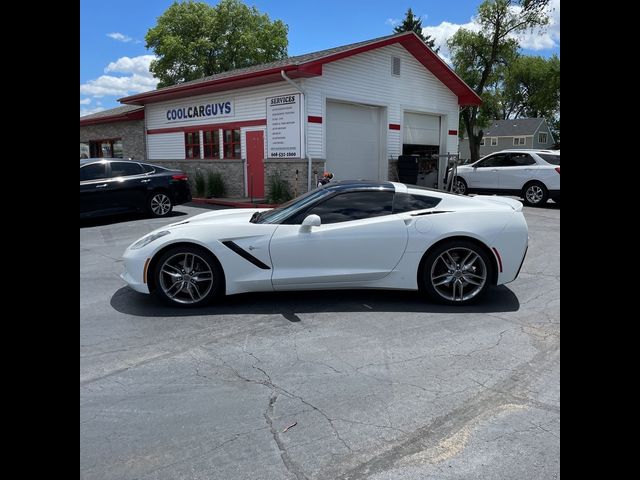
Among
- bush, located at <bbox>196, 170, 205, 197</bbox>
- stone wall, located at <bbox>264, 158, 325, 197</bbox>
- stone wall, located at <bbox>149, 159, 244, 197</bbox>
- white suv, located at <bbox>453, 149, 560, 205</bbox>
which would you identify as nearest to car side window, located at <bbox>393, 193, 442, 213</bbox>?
stone wall, located at <bbox>264, 158, 325, 197</bbox>

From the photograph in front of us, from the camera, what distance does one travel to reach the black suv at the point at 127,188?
37.2ft

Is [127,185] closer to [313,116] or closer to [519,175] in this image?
[313,116]

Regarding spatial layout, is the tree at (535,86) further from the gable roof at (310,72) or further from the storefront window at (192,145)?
the storefront window at (192,145)

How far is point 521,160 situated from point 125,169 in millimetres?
11265

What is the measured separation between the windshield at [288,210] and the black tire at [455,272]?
4.45 feet

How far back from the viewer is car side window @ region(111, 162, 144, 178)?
465 inches

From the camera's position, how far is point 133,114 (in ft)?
69.2

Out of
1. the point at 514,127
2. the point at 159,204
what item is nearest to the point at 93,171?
the point at 159,204

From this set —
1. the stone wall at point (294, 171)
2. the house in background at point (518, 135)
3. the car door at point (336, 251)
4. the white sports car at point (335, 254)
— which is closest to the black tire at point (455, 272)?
the white sports car at point (335, 254)

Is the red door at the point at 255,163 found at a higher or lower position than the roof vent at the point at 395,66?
lower

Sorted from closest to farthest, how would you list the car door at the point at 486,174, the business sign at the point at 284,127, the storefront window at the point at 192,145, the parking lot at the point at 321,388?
the parking lot at the point at 321,388
the business sign at the point at 284,127
the car door at the point at 486,174
the storefront window at the point at 192,145

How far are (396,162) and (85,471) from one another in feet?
54.1

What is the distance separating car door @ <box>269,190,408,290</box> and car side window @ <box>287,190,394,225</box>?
0.19 feet
